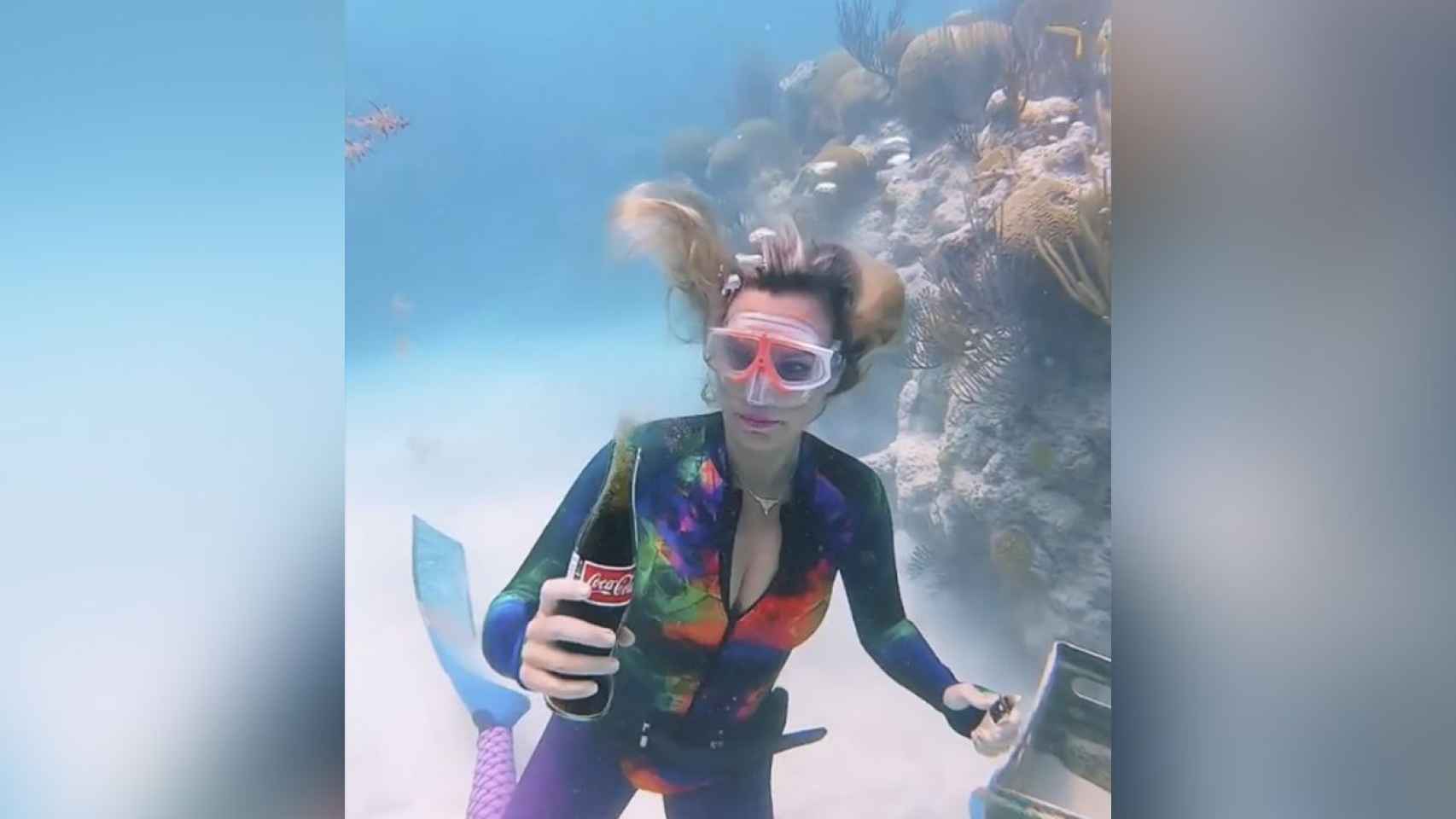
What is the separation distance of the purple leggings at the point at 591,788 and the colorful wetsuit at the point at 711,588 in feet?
0.08

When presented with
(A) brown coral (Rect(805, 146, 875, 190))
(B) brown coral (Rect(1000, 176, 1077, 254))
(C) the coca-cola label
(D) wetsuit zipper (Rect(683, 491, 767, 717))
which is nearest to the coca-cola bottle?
(C) the coca-cola label

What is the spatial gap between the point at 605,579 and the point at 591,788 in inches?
12.7

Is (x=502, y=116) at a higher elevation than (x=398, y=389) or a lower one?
higher

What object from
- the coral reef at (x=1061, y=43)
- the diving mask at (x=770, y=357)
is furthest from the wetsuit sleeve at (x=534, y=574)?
the coral reef at (x=1061, y=43)

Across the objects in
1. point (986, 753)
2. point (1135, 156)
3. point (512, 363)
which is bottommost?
point (986, 753)

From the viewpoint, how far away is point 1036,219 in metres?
1.34

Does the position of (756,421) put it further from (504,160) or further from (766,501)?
(504,160)

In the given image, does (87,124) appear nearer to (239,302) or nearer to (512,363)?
(239,302)

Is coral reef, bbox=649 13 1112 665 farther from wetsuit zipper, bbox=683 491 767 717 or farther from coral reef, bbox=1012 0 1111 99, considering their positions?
wetsuit zipper, bbox=683 491 767 717

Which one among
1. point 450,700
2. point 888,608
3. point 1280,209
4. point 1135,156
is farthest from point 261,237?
point 1280,209

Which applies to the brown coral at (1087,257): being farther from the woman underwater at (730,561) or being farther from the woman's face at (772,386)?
the woman's face at (772,386)

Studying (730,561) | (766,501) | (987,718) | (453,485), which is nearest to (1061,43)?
(766,501)

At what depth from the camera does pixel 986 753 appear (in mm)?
1344

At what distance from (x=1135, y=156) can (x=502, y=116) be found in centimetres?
99
